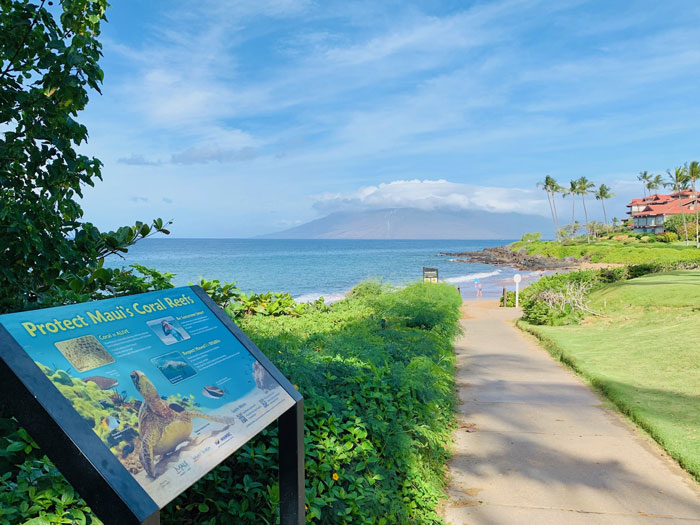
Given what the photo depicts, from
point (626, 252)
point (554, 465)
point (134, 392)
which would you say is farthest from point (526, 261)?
point (134, 392)

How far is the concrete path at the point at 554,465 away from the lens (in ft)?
14.2

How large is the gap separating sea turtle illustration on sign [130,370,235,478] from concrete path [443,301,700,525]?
117 inches

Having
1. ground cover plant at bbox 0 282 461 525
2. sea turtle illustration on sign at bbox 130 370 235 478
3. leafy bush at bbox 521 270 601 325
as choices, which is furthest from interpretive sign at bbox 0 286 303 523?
leafy bush at bbox 521 270 601 325

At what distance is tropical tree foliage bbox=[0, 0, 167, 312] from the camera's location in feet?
11.8

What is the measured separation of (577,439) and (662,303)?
35.5 feet

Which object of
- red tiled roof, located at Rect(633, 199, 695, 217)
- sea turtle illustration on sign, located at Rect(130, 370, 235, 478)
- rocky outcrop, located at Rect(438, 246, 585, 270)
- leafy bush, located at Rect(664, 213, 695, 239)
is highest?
red tiled roof, located at Rect(633, 199, 695, 217)

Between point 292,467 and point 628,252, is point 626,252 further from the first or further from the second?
point 292,467

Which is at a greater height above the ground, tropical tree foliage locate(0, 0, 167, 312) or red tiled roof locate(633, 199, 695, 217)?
red tiled roof locate(633, 199, 695, 217)

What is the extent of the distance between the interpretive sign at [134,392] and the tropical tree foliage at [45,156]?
1.71 meters

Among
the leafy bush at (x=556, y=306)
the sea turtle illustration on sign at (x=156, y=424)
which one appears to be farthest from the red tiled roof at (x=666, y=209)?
the sea turtle illustration on sign at (x=156, y=424)

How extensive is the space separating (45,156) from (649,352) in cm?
1069

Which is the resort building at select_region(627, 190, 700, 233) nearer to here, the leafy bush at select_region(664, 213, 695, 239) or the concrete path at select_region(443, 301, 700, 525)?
the leafy bush at select_region(664, 213, 695, 239)

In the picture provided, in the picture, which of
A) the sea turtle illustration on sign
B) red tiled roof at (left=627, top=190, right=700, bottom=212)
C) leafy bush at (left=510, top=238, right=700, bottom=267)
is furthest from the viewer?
red tiled roof at (left=627, top=190, right=700, bottom=212)

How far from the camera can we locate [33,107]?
3707 millimetres
